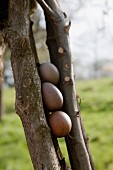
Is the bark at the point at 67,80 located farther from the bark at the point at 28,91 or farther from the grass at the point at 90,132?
the grass at the point at 90,132

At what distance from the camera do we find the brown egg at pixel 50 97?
1.61m

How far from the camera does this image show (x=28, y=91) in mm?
1575

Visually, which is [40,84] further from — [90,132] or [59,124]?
[90,132]

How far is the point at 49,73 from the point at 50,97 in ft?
0.29

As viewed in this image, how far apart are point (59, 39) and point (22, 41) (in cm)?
19

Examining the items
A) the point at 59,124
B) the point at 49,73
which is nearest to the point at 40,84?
the point at 49,73

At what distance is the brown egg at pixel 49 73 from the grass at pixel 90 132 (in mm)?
3246

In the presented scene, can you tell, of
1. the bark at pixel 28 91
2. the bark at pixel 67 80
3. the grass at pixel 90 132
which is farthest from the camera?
the grass at pixel 90 132

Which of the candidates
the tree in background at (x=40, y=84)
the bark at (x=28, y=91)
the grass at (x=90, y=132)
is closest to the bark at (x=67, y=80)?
the tree in background at (x=40, y=84)

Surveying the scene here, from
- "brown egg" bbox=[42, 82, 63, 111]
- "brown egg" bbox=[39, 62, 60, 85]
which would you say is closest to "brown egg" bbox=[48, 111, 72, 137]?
"brown egg" bbox=[42, 82, 63, 111]

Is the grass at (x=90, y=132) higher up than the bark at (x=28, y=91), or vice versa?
the bark at (x=28, y=91)

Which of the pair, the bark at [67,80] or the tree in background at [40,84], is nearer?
the tree in background at [40,84]

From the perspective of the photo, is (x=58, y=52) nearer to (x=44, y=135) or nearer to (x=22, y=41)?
(x=22, y=41)

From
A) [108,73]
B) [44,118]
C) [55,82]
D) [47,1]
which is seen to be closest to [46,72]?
[55,82]
